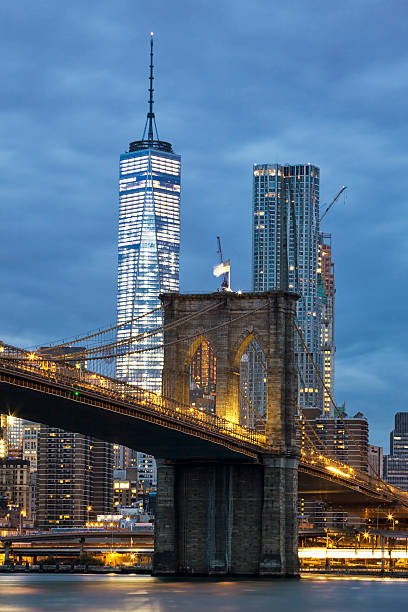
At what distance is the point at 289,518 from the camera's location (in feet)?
301

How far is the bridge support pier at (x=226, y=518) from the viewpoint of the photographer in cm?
9056

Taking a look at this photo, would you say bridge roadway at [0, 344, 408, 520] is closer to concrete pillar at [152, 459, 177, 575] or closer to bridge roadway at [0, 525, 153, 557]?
concrete pillar at [152, 459, 177, 575]

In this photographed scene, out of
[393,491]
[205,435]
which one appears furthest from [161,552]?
[393,491]

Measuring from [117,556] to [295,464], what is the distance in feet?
226

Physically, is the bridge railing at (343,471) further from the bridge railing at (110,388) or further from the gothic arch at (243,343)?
the bridge railing at (110,388)

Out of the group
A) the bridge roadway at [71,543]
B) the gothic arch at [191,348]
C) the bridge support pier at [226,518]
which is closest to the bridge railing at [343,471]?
the bridge support pier at [226,518]

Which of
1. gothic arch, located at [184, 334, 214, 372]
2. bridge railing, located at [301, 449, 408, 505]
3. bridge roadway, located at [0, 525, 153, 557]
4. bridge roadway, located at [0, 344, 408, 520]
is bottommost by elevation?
bridge roadway, located at [0, 525, 153, 557]

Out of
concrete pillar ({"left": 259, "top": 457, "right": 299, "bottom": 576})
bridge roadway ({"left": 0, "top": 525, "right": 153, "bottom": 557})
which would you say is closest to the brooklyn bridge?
concrete pillar ({"left": 259, "top": 457, "right": 299, "bottom": 576})

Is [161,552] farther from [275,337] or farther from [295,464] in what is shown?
[275,337]

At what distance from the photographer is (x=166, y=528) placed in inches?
3617

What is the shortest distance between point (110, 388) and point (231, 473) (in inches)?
693

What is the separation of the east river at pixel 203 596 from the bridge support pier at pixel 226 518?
7.95ft

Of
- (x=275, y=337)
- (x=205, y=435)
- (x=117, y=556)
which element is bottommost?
(x=117, y=556)

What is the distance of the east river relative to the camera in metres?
→ 69.2
